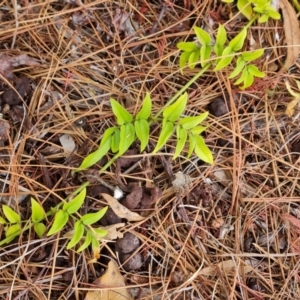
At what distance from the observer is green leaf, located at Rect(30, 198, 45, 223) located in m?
1.51

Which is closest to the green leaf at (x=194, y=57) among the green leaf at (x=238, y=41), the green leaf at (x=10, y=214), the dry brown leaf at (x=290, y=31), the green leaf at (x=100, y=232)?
the green leaf at (x=238, y=41)

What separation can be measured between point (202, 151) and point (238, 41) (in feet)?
1.34

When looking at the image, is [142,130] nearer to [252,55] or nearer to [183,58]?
[183,58]

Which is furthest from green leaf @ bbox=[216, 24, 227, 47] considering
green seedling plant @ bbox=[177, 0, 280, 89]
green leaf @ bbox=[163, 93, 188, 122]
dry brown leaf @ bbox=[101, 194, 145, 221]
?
dry brown leaf @ bbox=[101, 194, 145, 221]

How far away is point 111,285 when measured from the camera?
1.56m

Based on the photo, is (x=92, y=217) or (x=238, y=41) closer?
(x=92, y=217)

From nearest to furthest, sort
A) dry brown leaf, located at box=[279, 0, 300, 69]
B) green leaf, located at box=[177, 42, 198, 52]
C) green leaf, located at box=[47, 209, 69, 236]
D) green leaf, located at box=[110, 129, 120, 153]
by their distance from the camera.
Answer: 1. green leaf, located at box=[47, 209, 69, 236]
2. green leaf, located at box=[110, 129, 120, 153]
3. green leaf, located at box=[177, 42, 198, 52]
4. dry brown leaf, located at box=[279, 0, 300, 69]

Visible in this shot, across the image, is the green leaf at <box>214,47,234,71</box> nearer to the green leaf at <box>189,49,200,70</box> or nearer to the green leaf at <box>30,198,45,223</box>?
the green leaf at <box>189,49,200,70</box>

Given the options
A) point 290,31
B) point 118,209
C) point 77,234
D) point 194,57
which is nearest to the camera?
point 77,234

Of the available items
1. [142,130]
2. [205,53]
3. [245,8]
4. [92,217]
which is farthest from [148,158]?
[245,8]

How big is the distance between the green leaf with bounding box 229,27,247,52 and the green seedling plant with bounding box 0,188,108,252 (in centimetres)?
70

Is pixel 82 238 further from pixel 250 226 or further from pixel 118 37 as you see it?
pixel 118 37

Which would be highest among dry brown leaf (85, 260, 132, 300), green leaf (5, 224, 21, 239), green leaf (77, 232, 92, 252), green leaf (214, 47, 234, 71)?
green leaf (214, 47, 234, 71)

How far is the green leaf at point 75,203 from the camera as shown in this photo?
59.2 inches
